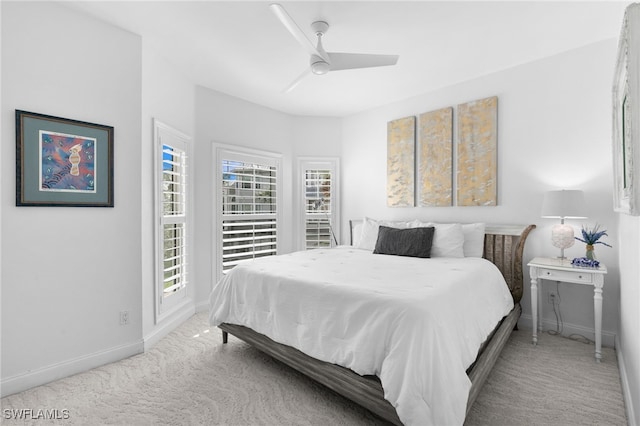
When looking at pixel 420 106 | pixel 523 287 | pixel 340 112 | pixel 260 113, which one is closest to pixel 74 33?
pixel 260 113

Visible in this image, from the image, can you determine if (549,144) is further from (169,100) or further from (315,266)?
(169,100)

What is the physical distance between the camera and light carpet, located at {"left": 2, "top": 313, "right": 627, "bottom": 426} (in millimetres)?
1877

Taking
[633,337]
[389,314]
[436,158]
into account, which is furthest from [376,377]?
[436,158]

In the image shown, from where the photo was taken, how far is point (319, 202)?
510 centimetres

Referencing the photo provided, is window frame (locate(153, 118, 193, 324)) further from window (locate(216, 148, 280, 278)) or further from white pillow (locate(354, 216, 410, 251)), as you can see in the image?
white pillow (locate(354, 216, 410, 251))

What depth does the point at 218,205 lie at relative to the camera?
13.5 feet

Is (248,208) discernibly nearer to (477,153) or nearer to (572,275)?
(477,153)

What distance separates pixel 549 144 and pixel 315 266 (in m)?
2.72

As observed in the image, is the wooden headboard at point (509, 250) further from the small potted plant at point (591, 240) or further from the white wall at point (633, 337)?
the white wall at point (633, 337)

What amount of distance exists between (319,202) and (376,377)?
354 centimetres

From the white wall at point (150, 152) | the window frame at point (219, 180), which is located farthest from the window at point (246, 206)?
the white wall at point (150, 152)

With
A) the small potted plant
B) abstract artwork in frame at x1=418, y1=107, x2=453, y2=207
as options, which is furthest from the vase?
abstract artwork in frame at x1=418, y1=107, x2=453, y2=207

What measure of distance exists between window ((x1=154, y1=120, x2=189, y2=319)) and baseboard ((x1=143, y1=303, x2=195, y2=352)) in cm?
10

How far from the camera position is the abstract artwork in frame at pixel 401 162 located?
4.24m
